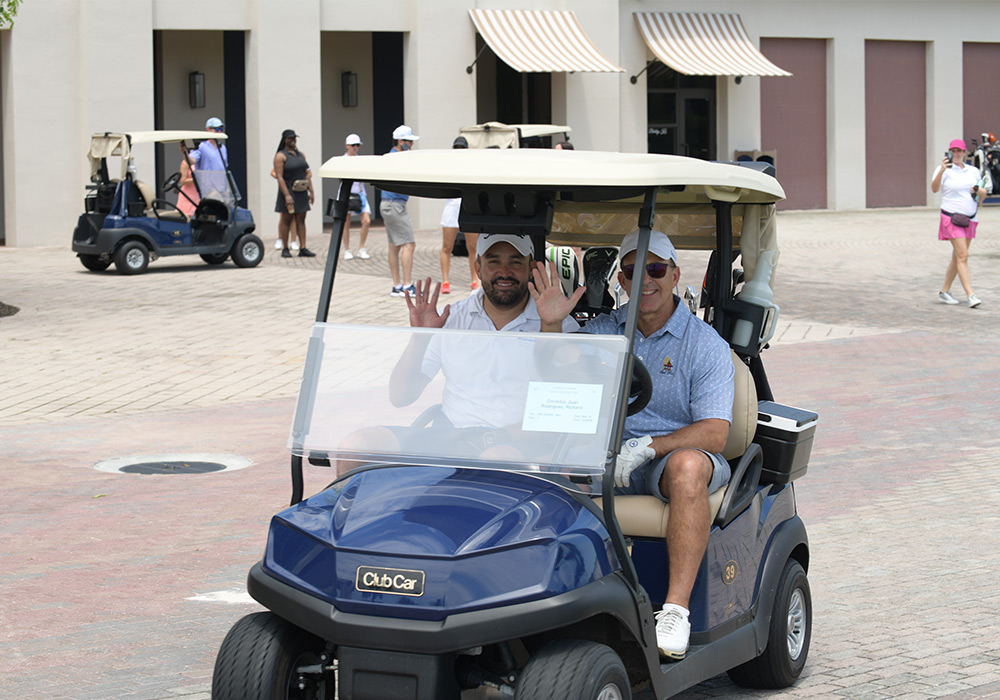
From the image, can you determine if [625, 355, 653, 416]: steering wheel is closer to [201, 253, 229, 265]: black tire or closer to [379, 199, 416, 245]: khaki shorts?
[379, 199, 416, 245]: khaki shorts

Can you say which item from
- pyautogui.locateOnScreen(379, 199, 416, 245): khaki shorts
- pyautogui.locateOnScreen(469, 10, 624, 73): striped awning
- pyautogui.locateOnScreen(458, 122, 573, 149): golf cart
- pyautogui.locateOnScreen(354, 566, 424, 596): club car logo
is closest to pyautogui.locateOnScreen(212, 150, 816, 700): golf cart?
pyautogui.locateOnScreen(354, 566, 424, 596): club car logo

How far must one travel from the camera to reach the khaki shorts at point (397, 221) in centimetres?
1400

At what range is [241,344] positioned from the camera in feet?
38.9

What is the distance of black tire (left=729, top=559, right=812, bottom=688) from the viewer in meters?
4.27

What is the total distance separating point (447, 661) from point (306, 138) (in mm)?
20113

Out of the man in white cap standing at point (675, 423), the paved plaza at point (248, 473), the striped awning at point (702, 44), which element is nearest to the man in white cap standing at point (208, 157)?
the paved plaza at point (248, 473)

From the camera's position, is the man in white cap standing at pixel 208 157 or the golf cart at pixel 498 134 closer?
the man in white cap standing at pixel 208 157

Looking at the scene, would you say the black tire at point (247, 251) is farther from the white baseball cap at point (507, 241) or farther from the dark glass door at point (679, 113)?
the white baseball cap at point (507, 241)

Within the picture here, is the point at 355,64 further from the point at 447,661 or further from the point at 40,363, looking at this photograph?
the point at 447,661

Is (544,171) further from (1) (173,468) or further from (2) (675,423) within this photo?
(1) (173,468)

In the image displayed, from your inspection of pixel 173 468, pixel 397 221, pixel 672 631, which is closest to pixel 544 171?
pixel 672 631

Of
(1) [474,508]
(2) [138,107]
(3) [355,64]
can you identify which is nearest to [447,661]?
(1) [474,508]

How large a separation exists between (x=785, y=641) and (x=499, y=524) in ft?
4.63

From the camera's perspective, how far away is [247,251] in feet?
56.3
